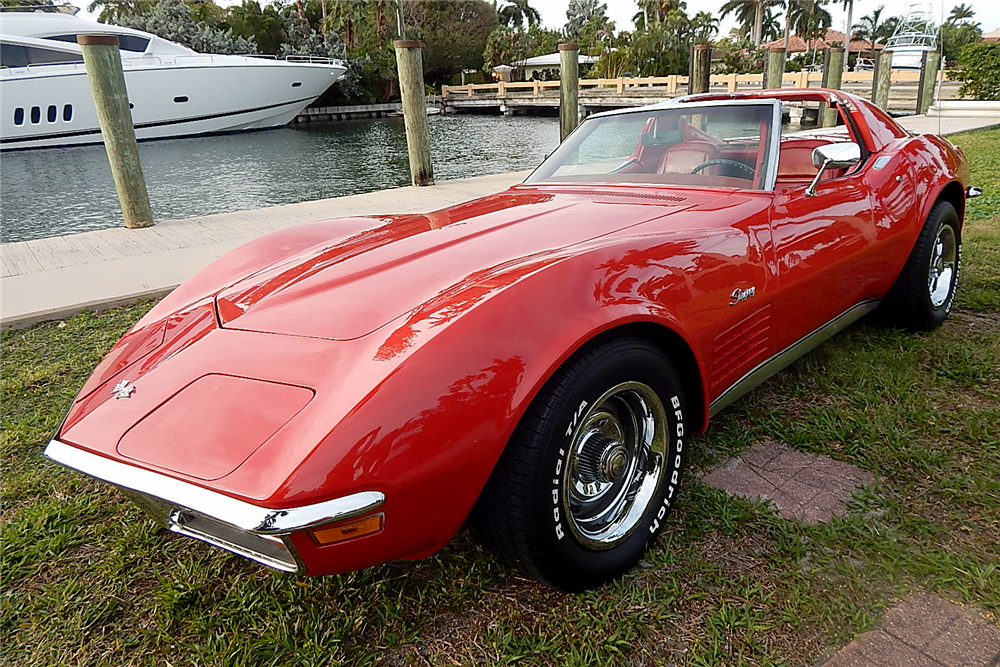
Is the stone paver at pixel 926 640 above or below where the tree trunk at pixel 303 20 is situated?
below

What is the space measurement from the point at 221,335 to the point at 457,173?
39.7 ft

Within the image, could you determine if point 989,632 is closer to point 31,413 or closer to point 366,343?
point 366,343

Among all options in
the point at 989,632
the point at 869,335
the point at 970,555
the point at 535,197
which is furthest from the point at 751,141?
the point at 989,632

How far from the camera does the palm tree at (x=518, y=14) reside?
6662 centimetres

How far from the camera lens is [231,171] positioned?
15.2 m

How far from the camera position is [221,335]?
177cm

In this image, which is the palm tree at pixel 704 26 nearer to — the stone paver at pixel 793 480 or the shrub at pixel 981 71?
the shrub at pixel 981 71

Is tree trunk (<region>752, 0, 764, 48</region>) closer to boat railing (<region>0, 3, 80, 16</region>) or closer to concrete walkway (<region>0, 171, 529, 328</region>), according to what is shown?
boat railing (<region>0, 3, 80, 16</region>)

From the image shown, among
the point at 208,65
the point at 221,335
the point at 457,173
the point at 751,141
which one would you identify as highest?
the point at 208,65

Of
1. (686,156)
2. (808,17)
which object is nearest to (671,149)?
(686,156)

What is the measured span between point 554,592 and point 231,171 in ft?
51.0

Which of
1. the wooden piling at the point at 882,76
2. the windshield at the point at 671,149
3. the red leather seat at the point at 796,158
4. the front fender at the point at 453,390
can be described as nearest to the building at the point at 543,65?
the wooden piling at the point at 882,76

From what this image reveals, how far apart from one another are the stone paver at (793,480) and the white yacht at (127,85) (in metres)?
23.3

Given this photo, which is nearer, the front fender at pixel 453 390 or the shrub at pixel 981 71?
the front fender at pixel 453 390
